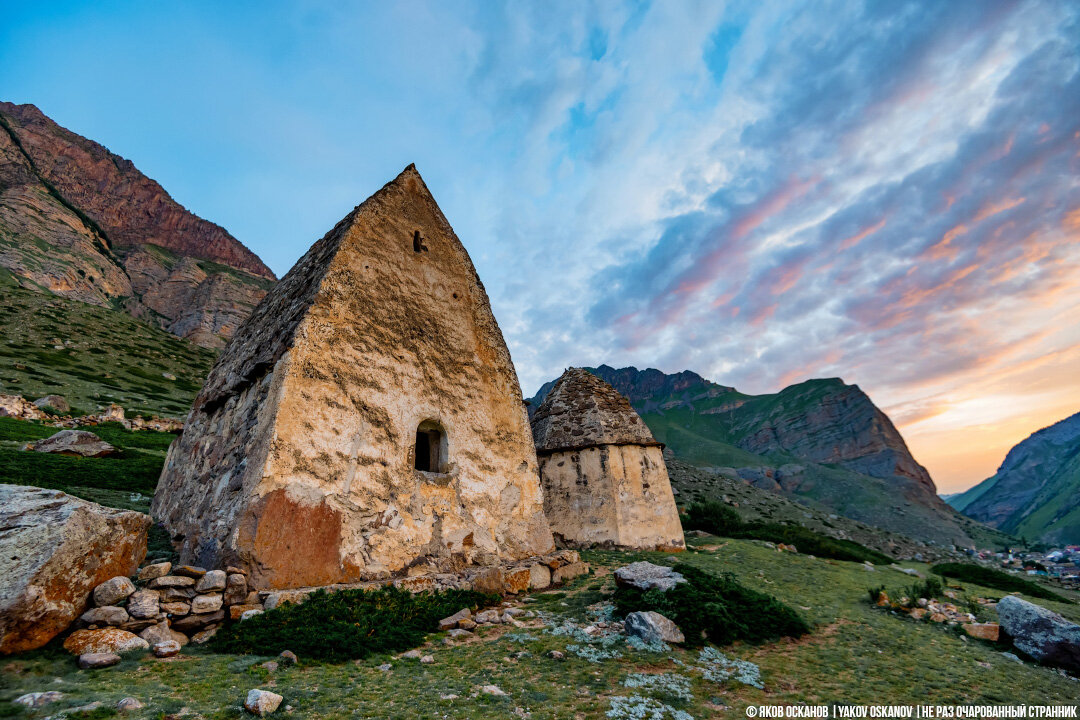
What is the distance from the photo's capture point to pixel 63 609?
460 centimetres

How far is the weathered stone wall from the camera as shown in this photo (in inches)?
608

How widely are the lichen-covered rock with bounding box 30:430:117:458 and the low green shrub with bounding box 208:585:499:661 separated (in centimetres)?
1465

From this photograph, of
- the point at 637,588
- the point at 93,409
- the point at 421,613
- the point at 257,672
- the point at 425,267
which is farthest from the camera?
the point at 93,409

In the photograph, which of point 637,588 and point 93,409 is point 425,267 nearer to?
point 637,588

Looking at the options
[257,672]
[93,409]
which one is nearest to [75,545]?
[257,672]

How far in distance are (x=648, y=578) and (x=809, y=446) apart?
5134 inches

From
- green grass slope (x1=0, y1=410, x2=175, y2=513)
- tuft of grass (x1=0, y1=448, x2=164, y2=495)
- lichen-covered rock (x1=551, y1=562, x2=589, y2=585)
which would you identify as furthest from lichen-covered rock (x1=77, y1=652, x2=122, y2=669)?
tuft of grass (x1=0, y1=448, x2=164, y2=495)

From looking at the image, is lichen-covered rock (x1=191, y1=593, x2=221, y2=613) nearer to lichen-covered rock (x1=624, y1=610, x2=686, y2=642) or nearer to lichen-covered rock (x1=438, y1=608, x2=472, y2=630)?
lichen-covered rock (x1=438, y1=608, x2=472, y2=630)

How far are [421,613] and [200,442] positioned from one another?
5.86m

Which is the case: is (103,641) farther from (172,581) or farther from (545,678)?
(545,678)

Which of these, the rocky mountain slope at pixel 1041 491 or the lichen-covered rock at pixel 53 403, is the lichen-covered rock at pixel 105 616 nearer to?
the lichen-covered rock at pixel 53 403

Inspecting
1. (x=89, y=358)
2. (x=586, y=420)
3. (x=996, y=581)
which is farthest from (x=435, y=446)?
(x=89, y=358)

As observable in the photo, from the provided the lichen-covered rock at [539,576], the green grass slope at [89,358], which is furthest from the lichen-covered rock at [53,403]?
the lichen-covered rock at [539,576]

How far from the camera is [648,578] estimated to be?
26.3ft
